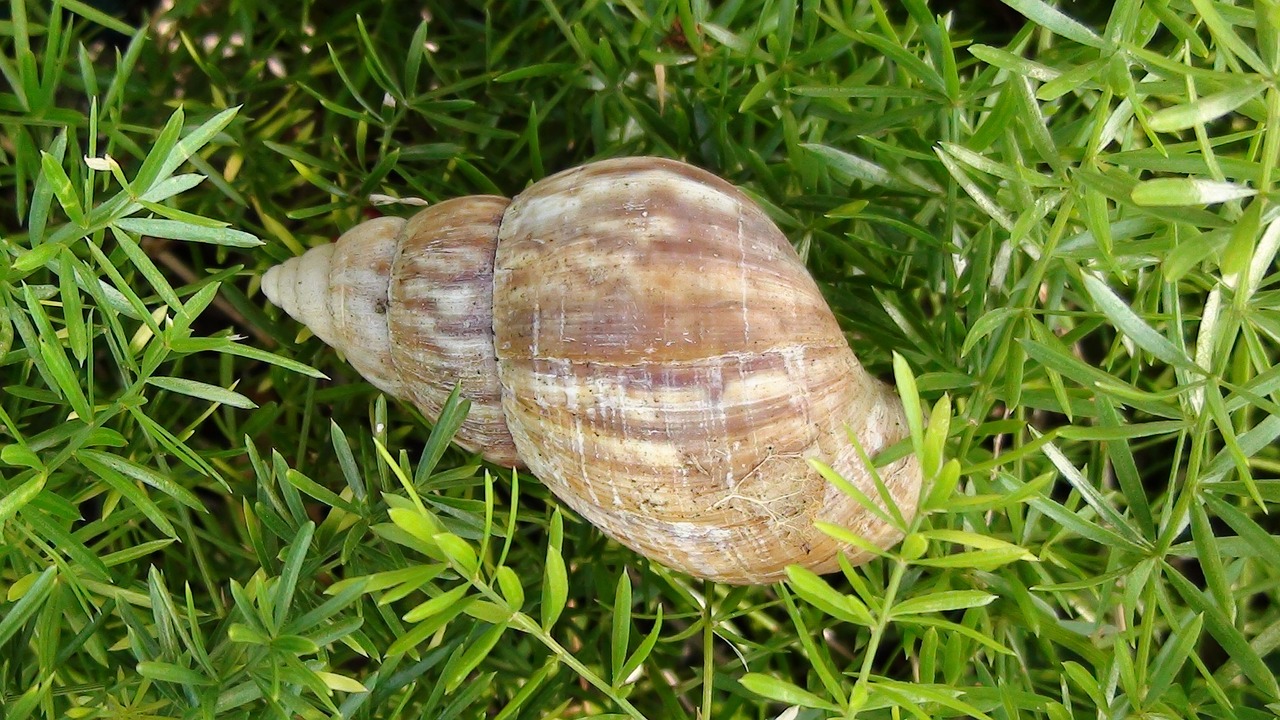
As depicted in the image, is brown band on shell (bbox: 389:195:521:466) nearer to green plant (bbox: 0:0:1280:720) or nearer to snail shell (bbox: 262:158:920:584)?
snail shell (bbox: 262:158:920:584)

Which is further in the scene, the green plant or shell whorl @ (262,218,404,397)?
shell whorl @ (262,218,404,397)

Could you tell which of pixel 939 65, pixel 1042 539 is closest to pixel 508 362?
pixel 939 65

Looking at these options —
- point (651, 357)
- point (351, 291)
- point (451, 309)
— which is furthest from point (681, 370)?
point (351, 291)

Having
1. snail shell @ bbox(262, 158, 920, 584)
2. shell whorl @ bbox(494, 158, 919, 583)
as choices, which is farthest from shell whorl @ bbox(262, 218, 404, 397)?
shell whorl @ bbox(494, 158, 919, 583)

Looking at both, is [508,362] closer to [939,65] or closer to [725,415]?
[725,415]

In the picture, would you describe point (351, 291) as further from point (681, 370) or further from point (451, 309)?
point (681, 370)

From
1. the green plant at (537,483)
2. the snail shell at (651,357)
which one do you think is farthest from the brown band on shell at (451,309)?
the green plant at (537,483)
